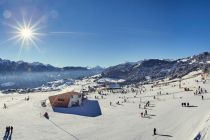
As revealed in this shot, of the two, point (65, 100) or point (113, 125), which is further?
point (65, 100)

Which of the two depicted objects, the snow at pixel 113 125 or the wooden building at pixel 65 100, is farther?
the wooden building at pixel 65 100

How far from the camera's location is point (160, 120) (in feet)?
171

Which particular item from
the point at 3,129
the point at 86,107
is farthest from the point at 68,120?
the point at 86,107

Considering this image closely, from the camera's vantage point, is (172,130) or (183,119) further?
(183,119)

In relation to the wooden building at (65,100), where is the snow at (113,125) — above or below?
below

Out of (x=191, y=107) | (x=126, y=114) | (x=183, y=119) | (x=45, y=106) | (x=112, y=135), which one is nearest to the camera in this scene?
(x=112, y=135)

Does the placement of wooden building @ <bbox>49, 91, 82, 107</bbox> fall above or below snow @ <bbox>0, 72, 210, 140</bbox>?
above

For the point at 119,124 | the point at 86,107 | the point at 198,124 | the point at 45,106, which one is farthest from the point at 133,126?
the point at 45,106

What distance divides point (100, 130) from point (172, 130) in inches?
424

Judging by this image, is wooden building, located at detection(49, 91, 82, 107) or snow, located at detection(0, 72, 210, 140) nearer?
snow, located at detection(0, 72, 210, 140)

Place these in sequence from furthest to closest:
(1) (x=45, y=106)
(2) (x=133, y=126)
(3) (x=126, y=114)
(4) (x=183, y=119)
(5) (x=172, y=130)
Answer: (1) (x=45, y=106), (3) (x=126, y=114), (4) (x=183, y=119), (2) (x=133, y=126), (5) (x=172, y=130)

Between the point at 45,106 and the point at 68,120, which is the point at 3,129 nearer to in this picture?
the point at 68,120

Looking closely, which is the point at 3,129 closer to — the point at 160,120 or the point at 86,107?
the point at 160,120

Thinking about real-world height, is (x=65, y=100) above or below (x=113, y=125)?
above
